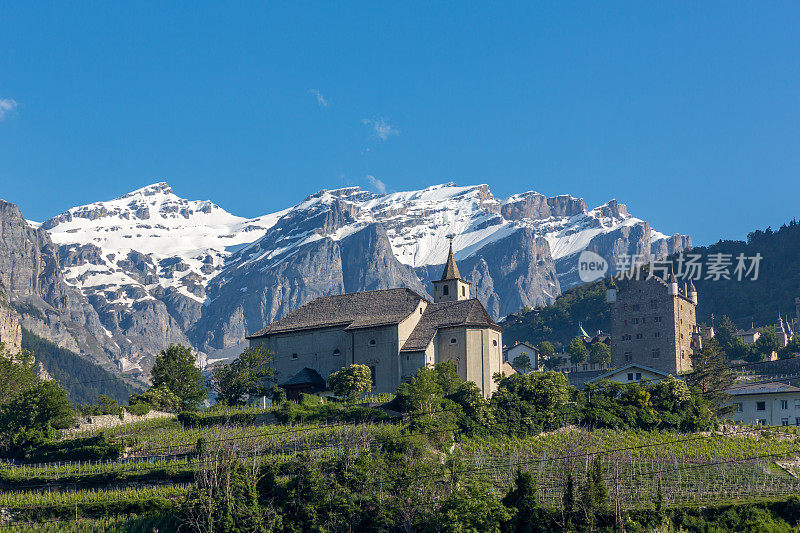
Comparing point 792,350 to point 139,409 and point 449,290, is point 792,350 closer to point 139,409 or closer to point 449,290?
point 449,290

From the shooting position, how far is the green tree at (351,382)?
86562mm

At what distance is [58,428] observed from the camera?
78875 millimetres

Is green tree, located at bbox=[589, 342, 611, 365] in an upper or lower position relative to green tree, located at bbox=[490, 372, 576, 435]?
upper

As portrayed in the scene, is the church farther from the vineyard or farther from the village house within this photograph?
the village house

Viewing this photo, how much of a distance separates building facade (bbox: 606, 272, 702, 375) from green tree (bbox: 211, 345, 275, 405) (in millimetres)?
68811

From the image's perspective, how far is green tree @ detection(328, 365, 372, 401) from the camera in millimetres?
86562

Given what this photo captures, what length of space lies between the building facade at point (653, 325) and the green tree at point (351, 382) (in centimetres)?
6746

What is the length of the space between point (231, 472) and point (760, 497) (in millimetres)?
35559

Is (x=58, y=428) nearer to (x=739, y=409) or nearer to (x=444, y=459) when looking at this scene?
(x=444, y=459)

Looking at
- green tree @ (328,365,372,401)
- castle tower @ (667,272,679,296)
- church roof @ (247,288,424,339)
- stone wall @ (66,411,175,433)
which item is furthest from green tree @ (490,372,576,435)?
castle tower @ (667,272,679,296)

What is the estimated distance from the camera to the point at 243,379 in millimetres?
91500

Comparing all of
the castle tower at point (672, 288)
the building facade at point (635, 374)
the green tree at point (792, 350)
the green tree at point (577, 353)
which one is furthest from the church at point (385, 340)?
the green tree at point (577, 353)

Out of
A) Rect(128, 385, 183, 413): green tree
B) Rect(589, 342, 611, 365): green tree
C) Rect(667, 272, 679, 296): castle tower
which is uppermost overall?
Rect(667, 272, 679, 296): castle tower

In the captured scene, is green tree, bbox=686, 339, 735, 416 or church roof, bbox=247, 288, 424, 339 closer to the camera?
green tree, bbox=686, 339, 735, 416
